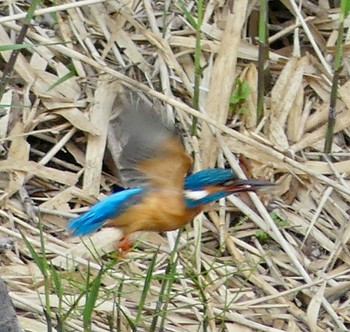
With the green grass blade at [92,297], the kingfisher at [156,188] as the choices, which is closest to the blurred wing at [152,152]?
the kingfisher at [156,188]

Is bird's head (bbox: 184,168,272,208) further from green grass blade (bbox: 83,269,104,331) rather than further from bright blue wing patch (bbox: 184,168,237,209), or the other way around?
green grass blade (bbox: 83,269,104,331)

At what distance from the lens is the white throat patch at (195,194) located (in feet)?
4.84

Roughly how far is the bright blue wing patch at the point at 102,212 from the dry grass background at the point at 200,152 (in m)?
0.50

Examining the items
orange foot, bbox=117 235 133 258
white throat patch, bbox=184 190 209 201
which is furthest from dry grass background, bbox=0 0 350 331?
white throat patch, bbox=184 190 209 201

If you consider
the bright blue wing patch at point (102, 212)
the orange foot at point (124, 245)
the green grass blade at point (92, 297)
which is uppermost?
the bright blue wing patch at point (102, 212)

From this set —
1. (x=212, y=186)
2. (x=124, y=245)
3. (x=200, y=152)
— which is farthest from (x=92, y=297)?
(x=200, y=152)

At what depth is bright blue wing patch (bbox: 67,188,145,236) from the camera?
1491 mm

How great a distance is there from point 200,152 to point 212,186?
37.3 inches

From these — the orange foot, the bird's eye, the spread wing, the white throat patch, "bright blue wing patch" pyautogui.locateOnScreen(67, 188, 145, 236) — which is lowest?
the orange foot

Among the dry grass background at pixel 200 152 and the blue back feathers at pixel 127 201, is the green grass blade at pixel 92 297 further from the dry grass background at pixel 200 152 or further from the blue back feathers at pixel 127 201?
the dry grass background at pixel 200 152

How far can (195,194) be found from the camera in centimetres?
149

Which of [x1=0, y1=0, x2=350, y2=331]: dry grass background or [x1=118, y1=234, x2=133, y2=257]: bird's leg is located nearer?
[x1=118, y1=234, x2=133, y2=257]: bird's leg

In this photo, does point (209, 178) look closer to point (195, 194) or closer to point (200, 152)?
point (195, 194)

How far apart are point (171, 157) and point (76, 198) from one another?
82 cm
